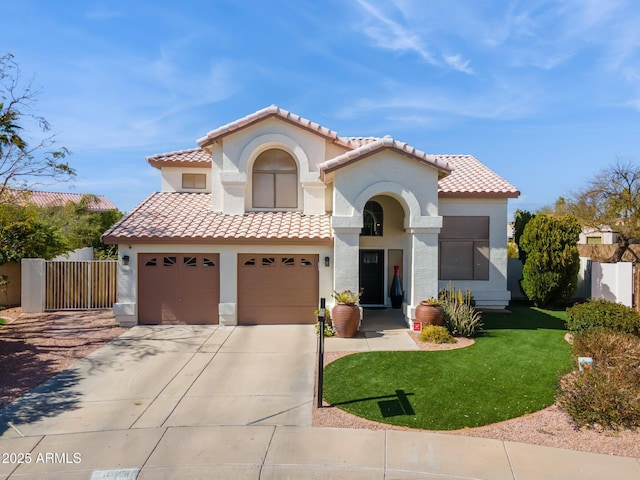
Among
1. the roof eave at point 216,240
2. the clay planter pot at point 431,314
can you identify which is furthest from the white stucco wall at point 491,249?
the roof eave at point 216,240

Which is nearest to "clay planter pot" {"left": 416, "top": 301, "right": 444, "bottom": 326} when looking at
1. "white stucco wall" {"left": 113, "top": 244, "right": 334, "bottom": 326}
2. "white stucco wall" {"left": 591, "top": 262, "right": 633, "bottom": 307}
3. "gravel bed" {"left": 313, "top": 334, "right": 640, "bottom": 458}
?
"white stucco wall" {"left": 113, "top": 244, "right": 334, "bottom": 326}

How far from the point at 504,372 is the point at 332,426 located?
4328 millimetres

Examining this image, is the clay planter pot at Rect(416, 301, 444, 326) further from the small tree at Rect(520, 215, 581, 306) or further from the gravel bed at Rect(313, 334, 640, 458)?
the small tree at Rect(520, 215, 581, 306)

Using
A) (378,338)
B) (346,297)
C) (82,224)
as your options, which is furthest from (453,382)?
(82,224)

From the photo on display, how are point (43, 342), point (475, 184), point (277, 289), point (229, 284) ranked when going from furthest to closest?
1. point (475, 184)
2. point (277, 289)
3. point (229, 284)
4. point (43, 342)

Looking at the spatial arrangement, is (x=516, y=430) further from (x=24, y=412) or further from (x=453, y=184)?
(x=453, y=184)

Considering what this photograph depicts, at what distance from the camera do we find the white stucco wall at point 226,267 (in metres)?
13.3

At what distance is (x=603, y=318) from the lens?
10633 mm

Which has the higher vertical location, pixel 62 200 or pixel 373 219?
pixel 62 200

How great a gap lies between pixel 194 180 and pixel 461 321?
1195 centimetres

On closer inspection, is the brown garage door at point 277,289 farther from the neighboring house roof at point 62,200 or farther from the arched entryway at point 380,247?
the neighboring house roof at point 62,200

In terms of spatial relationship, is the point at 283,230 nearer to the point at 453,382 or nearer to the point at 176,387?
the point at 176,387

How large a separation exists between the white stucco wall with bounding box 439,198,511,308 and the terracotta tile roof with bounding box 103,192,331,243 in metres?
5.40

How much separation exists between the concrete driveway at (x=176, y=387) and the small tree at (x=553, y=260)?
31.5ft
